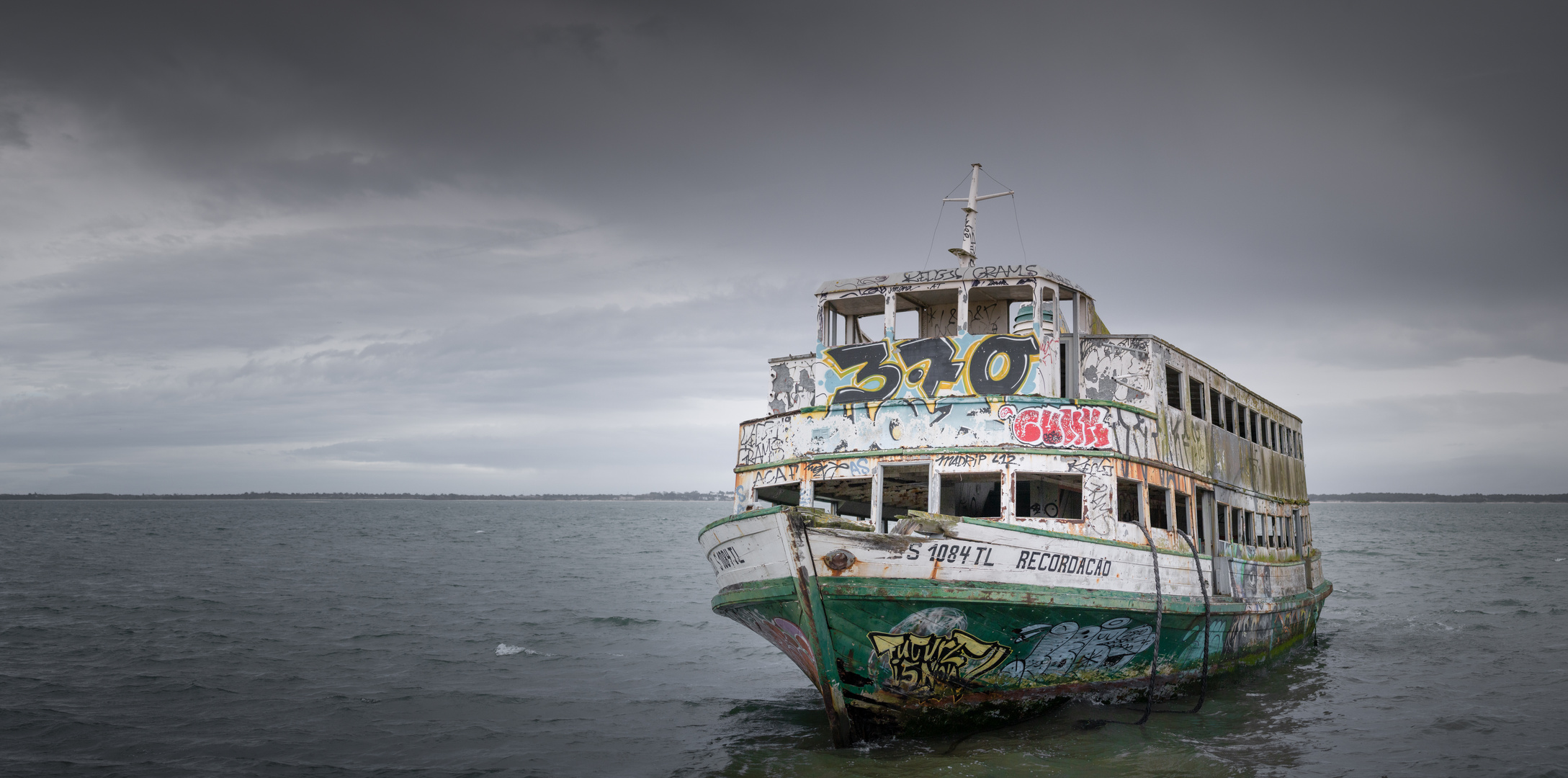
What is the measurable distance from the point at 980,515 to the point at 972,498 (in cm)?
29

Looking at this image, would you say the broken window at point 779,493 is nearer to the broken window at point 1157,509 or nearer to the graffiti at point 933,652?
the graffiti at point 933,652

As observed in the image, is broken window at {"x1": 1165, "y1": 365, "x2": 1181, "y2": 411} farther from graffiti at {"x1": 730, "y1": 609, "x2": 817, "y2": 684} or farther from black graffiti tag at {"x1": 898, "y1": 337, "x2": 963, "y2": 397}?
graffiti at {"x1": 730, "y1": 609, "x2": 817, "y2": 684}

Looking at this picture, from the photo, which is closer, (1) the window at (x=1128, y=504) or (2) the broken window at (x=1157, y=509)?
(1) the window at (x=1128, y=504)

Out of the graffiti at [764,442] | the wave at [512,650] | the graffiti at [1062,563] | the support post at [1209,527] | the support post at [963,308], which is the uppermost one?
the support post at [963,308]

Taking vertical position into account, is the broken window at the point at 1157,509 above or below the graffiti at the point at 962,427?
below

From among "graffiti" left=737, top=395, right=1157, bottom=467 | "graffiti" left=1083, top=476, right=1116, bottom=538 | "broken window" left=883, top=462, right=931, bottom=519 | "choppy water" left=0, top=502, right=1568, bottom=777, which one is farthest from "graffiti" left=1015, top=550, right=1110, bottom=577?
"choppy water" left=0, top=502, right=1568, bottom=777

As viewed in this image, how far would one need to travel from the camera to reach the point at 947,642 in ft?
37.3

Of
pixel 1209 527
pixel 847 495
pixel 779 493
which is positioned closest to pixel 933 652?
pixel 779 493

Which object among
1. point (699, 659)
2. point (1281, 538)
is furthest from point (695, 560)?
point (1281, 538)

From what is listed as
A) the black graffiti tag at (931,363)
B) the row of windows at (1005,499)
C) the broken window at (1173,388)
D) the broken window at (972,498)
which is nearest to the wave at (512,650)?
the row of windows at (1005,499)

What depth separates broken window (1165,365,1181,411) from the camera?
609 inches

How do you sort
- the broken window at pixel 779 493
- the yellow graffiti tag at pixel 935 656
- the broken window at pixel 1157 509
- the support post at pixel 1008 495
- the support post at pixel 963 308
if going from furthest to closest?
the broken window at pixel 1157 509 → the support post at pixel 963 308 → the broken window at pixel 779 493 → the support post at pixel 1008 495 → the yellow graffiti tag at pixel 935 656

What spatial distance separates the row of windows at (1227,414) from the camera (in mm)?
15719

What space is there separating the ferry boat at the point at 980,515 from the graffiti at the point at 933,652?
3cm
